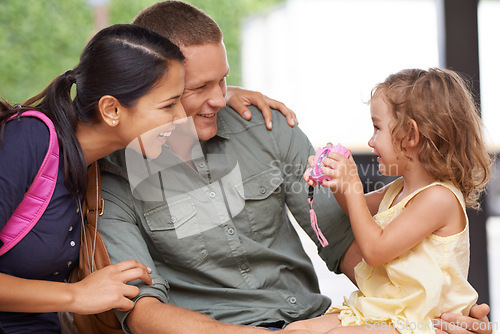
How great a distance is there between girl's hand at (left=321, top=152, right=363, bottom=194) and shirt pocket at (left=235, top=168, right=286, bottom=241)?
0.94 feet

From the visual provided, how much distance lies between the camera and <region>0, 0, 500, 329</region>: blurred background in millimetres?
5457

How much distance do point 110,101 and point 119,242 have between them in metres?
0.37

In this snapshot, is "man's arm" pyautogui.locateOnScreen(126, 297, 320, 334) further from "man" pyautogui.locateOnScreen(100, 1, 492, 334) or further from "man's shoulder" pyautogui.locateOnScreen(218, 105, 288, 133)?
"man's shoulder" pyautogui.locateOnScreen(218, 105, 288, 133)

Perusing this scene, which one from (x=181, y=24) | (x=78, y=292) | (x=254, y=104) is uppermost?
(x=181, y=24)

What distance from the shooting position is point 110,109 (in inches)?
57.9

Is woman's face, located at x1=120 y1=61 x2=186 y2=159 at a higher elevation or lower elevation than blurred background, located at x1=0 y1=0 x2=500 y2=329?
higher

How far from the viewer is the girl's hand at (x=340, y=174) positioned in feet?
4.73

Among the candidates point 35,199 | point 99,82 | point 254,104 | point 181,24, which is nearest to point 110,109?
point 99,82

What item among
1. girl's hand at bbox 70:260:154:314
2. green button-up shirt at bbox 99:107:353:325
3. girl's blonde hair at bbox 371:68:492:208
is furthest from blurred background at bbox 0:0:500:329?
girl's hand at bbox 70:260:154:314

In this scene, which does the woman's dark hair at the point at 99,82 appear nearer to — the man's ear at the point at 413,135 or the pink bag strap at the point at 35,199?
the pink bag strap at the point at 35,199

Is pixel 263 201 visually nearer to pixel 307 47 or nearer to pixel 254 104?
pixel 254 104

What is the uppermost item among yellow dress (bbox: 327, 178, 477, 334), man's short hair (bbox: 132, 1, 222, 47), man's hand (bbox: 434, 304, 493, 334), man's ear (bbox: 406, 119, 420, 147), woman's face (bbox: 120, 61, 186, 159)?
man's short hair (bbox: 132, 1, 222, 47)

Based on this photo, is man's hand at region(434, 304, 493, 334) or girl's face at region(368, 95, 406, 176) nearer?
man's hand at region(434, 304, 493, 334)

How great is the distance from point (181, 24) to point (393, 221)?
A: 813 millimetres
